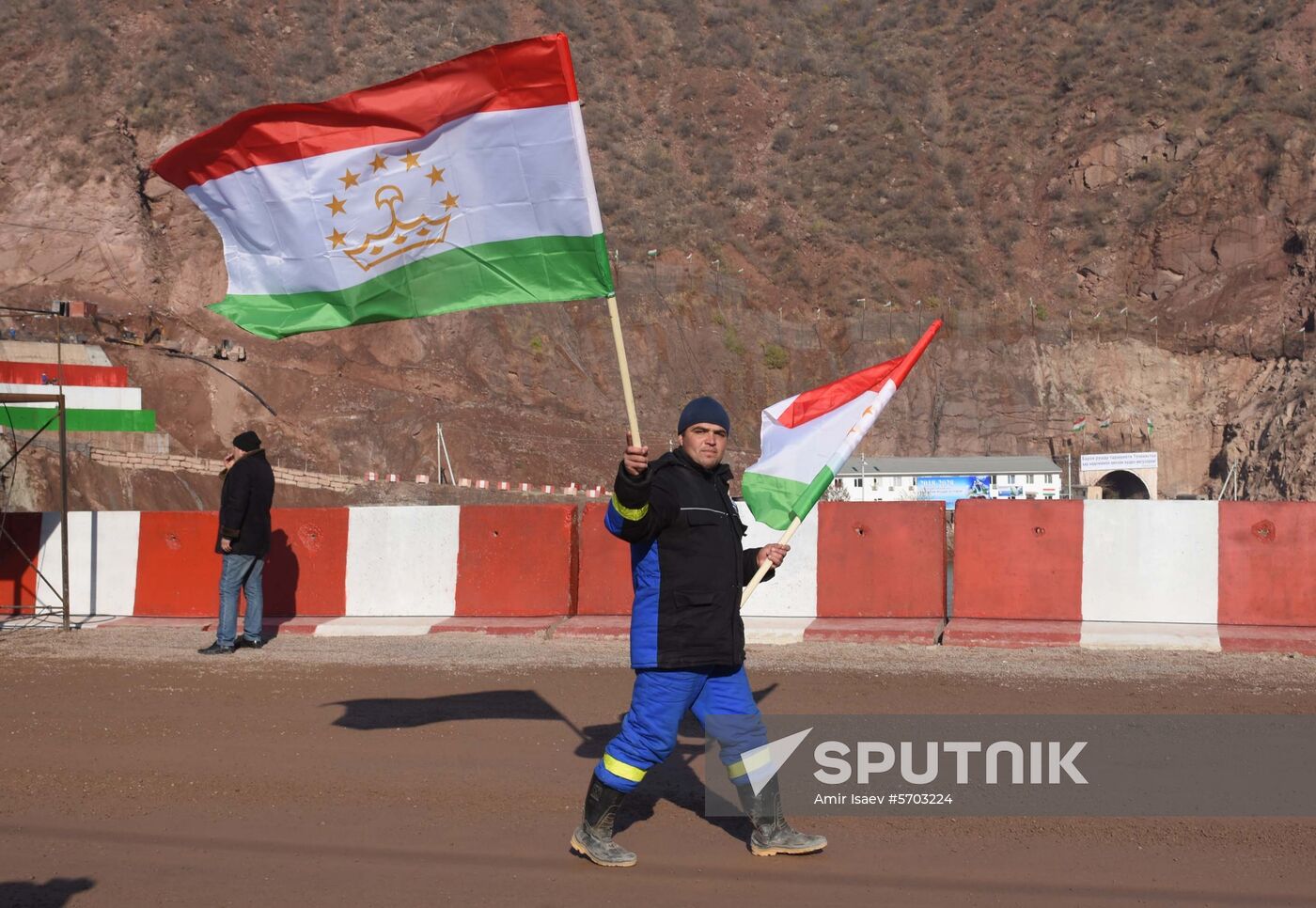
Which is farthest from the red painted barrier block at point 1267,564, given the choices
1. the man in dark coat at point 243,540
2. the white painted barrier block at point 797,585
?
the man in dark coat at point 243,540

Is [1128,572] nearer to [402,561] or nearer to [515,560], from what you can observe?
[515,560]

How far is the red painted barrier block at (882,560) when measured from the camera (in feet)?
33.2

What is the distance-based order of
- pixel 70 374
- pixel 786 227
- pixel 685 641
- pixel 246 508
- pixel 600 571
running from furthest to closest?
pixel 786 227
pixel 70 374
pixel 600 571
pixel 246 508
pixel 685 641

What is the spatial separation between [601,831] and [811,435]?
276 cm

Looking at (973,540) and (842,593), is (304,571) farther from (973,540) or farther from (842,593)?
(973,540)

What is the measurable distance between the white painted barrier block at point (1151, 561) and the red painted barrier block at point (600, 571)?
377 cm

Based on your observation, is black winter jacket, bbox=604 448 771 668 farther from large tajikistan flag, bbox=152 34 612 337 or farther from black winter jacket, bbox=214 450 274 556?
black winter jacket, bbox=214 450 274 556

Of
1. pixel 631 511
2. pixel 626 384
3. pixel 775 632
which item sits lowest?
pixel 775 632

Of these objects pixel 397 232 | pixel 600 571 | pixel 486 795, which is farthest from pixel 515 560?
pixel 397 232

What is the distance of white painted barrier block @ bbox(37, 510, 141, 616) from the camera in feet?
38.1

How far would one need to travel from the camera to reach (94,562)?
11.8 m

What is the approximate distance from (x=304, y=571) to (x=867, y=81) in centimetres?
5643

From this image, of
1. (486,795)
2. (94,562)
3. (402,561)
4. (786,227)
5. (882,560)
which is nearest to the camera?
(486,795)

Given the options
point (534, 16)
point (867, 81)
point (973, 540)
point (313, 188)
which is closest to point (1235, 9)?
point (867, 81)
